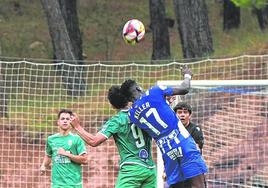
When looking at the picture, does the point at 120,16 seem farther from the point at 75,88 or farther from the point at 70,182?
the point at 70,182

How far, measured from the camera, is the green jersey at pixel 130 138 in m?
9.10

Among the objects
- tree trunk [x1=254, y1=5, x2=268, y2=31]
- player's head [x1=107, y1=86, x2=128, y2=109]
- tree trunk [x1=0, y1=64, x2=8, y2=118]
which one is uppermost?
tree trunk [x1=254, y1=5, x2=268, y2=31]

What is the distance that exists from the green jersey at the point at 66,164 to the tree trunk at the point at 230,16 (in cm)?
1980

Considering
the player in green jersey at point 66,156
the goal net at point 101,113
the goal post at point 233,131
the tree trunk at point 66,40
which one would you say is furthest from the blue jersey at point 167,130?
the tree trunk at point 66,40

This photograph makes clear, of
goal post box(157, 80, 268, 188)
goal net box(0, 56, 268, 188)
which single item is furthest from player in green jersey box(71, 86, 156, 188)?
goal net box(0, 56, 268, 188)

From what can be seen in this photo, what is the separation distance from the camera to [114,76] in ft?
57.8

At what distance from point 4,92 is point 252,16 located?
17814 millimetres

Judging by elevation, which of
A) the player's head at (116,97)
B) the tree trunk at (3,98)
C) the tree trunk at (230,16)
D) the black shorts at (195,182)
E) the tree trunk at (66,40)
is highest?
the tree trunk at (230,16)

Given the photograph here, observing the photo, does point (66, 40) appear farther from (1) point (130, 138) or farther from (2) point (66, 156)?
(1) point (130, 138)

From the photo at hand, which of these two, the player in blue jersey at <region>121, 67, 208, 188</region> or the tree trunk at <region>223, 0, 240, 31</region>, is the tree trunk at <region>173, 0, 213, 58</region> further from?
the player in blue jersey at <region>121, 67, 208, 188</region>

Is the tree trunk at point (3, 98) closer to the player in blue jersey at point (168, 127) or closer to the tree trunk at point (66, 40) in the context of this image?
the tree trunk at point (66, 40)

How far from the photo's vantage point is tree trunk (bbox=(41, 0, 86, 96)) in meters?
16.9

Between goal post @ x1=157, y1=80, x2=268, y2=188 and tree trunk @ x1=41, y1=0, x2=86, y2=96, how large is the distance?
2.77 meters

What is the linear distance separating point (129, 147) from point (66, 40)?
12.2 m
